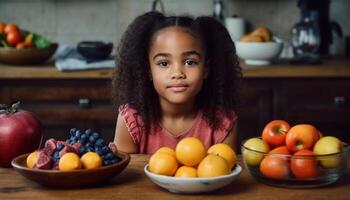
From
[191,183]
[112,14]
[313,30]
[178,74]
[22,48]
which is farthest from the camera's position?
[112,14]

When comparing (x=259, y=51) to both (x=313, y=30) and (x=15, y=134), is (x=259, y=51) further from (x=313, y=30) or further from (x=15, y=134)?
(x=15, y=134)

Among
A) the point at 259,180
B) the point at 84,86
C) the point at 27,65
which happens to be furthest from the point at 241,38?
the point at 259,180

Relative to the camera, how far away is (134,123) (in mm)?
2037

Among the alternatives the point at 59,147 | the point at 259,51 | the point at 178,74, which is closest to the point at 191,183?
the point at 59,147

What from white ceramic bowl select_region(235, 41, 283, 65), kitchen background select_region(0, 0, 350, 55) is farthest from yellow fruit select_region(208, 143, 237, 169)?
kitchen background select_region(0, 0, 350, 55)

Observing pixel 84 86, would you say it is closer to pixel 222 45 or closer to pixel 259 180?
pixel 222 45

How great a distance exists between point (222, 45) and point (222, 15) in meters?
1.64

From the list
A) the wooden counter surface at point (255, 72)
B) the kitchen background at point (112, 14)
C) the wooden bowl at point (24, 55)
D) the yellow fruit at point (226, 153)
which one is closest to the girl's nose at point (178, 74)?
the yellow fruit at point (226, 153)

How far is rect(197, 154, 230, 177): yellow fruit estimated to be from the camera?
1.31m

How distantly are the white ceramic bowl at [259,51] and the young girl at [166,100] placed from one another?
3.55ft

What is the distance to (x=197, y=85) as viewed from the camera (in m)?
1.78

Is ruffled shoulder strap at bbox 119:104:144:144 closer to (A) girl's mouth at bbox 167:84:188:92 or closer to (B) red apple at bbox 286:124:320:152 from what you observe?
(A) girl's mouth at bbox 167:84:188:92

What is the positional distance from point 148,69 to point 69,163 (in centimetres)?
74

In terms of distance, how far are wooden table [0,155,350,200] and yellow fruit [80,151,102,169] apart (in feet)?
0.17
